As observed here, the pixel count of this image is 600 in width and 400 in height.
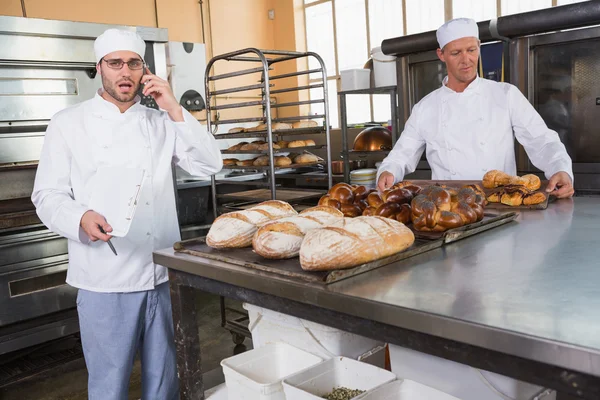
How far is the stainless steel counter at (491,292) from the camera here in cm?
88

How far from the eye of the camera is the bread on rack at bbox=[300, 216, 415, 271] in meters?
1.26

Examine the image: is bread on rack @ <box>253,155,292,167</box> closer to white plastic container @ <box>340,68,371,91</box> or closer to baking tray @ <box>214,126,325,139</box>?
baking tray @ <box>214,126,325,139</box>

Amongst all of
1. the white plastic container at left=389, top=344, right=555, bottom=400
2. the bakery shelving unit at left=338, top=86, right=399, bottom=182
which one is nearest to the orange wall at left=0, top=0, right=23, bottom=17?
the bakery shelving unit at left=338, top=86, right=399, bottom=182

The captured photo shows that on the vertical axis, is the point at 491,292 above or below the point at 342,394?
above

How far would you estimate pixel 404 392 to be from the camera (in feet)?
4.54

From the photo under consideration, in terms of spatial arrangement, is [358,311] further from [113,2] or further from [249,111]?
[249,111]

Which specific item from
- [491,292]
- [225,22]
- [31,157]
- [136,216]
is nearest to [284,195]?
[136,216]

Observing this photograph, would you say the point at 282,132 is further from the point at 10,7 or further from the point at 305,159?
the point at 10,7

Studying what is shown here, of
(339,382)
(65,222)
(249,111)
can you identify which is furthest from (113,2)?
(339,382)

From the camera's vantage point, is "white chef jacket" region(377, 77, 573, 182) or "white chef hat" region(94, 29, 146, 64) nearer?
"white chef hat" region(94, 29, 146, 64)

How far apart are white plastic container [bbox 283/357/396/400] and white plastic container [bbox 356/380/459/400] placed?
0.03 meters

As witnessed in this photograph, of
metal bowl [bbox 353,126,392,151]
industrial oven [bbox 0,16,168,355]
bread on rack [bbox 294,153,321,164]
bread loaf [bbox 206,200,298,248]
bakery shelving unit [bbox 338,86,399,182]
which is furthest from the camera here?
metal bowl [bbox 353,126,392,151]

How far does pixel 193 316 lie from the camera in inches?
69.5

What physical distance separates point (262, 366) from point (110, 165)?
0.95 m
